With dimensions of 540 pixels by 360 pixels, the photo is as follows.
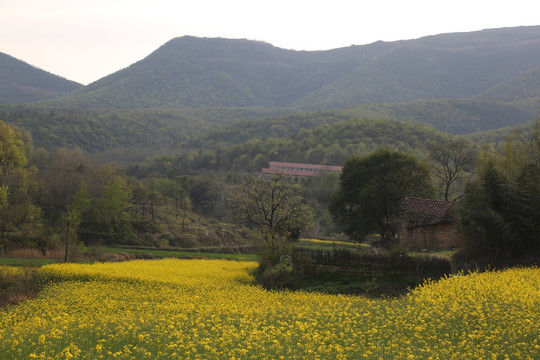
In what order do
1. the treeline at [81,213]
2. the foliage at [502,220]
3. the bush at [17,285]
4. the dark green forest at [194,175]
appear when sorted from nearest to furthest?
the bush at [17,285]
the foliage at [502,220]
the dark green forest at [194,175]
the treeline at [81,213]

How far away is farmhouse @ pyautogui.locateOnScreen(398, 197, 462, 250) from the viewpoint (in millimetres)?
45250

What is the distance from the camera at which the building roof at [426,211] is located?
4522 centimetres

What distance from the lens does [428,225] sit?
46.1 metres

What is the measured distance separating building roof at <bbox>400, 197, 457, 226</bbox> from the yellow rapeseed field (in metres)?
20.6

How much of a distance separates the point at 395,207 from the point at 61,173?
4527 cm

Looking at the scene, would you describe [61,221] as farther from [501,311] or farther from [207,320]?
[501,311]

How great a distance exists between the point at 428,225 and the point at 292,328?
34.6 meters

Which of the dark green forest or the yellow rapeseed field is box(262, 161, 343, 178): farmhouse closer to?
the dark green forest

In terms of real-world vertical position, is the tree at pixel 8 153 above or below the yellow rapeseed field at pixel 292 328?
above

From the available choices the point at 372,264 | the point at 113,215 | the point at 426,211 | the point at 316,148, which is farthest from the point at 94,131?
the point at 372,264

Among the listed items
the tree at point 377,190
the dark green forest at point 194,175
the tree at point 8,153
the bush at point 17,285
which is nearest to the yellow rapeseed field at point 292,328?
the bush at point 17,285

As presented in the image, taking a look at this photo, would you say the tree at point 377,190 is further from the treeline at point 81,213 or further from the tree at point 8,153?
the tree at point 8,153

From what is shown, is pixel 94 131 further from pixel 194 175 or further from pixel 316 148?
pixel 316 148

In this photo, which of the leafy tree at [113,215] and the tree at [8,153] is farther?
the tree at [8,153]
